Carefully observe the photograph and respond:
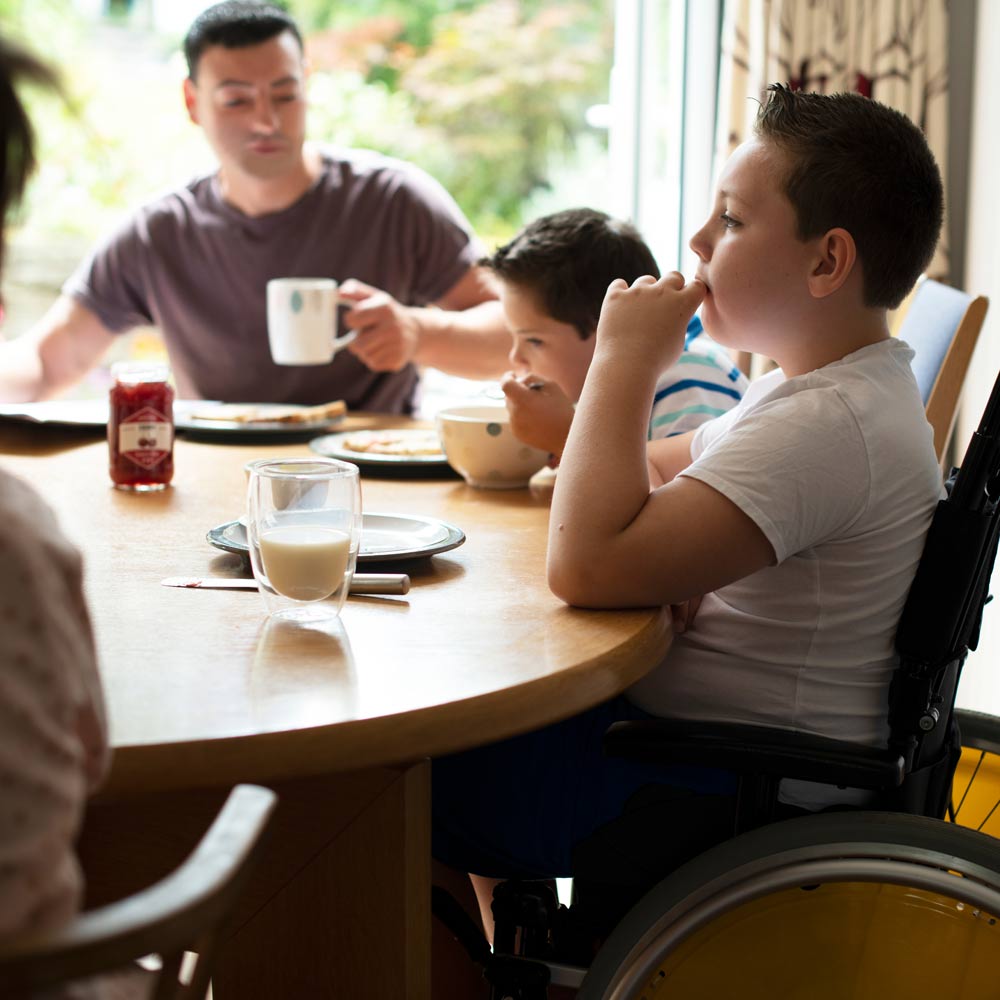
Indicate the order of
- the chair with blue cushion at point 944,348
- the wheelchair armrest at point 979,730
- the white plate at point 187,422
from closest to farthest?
the wheelchair armrest at point 979,730 < the chair with blue cushion at point 944,348 < the white plate at point 187,422

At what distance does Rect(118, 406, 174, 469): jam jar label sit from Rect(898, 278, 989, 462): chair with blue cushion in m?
0.91

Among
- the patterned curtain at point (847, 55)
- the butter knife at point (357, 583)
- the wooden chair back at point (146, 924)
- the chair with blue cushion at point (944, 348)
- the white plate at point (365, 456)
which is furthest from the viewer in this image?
the patterned curtain at point (847, 55)

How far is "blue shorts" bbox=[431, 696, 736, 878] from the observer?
116 cm

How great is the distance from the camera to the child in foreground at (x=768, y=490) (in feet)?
3.36

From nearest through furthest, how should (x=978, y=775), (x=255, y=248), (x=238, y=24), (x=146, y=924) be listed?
(x=146, y=924), (x=978, y=775), (x=238, y=24), (x=255, y=248)

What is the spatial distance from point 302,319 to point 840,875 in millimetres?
1307

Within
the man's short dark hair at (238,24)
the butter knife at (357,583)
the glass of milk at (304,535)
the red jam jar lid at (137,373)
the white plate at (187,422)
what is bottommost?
the white plate at (187,422)

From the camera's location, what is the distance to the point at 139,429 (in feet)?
4.94

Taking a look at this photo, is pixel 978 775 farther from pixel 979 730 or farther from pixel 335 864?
pixel 335 864

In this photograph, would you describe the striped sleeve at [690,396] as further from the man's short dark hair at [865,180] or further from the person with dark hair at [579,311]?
the man's short dark hair at [865,180]

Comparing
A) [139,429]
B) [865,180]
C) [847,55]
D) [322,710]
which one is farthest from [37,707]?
[847,55]

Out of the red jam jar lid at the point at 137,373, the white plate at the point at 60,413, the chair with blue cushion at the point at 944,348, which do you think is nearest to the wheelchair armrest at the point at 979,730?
the chair with blue cushion at the point at 944,348

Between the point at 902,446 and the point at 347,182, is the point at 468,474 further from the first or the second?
the point at 347,182

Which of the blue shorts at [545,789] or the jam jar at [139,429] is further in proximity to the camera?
the jam jar at [139,429]
